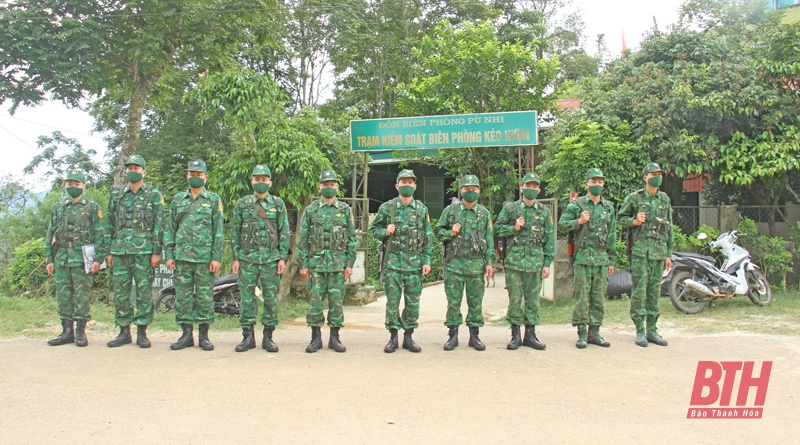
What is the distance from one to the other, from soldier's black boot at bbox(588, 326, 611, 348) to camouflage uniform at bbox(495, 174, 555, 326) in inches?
25.5

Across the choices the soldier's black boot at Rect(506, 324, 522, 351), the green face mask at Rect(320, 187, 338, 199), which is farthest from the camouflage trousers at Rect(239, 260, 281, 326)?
the soldier's black boot at Rect(506, 324, 522, 351)

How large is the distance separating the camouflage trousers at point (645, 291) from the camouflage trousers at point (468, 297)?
5.56 ft

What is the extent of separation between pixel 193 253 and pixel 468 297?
2.82 meters

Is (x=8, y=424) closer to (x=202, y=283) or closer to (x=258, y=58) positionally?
(x=202, y=283)

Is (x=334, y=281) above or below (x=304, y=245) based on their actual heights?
below

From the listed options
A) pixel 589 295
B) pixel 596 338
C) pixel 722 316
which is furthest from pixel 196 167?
pixel 722 316

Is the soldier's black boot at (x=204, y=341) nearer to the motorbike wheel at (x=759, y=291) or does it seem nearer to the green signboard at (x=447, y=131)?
the green signboard at (x=447, y=131)

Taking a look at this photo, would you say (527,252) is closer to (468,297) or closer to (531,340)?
(468,297)

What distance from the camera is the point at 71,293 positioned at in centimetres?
593

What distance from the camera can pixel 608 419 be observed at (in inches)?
150

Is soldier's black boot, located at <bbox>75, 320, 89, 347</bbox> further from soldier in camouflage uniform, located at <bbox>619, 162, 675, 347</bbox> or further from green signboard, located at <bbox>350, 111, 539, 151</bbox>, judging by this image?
soldier in camouflage uniform, located at <bbox>619, 162, 675, 347</bbox>

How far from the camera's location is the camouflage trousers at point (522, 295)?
579 cm

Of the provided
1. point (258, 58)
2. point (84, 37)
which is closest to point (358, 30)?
point (258, 58)

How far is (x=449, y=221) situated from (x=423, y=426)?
2.61 m
